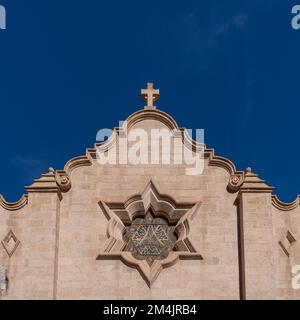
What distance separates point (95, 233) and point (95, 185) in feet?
4.88

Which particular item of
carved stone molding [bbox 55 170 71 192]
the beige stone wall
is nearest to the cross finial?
the beige stone wall

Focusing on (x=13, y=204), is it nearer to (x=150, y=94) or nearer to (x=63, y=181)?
(x=63, y=181)

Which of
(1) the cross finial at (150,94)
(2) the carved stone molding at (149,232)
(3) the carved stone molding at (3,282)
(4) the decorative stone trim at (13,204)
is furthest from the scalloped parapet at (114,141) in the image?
(3) the carved stone molding at (3,282)

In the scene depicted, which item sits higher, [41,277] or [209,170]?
[209,170]

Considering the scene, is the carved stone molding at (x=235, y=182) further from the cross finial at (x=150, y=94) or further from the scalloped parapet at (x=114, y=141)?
the cross finial at (x=150, y=94)

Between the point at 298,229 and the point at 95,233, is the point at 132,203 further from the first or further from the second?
the point at 298,229

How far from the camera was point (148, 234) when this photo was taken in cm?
2684

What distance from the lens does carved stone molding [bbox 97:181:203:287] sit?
25812mm

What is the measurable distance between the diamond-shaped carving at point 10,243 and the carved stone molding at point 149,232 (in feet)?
7.81

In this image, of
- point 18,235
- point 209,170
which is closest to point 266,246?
point 209,170

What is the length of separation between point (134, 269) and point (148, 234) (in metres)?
1.47

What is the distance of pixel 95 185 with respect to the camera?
88.2ft
